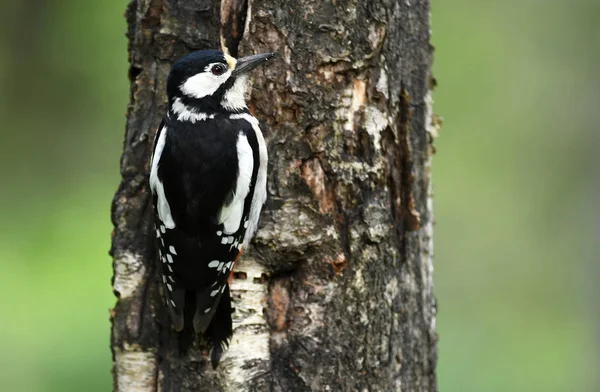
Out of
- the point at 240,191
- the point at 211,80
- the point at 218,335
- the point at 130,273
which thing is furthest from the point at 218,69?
the point at 218,335

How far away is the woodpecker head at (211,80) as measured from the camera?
10.1 feet

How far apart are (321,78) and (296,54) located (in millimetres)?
125

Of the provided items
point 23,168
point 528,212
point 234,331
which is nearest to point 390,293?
point 234,331

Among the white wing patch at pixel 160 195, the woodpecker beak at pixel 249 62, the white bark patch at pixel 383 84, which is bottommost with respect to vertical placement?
the white wing patch at pixel 160 195

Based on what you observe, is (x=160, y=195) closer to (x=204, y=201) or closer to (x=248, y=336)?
(x=204, y=201)

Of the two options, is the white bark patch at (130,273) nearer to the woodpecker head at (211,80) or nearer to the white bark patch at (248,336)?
the white bark patch at (248,336)

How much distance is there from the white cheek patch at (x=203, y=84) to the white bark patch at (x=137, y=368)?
0.98 metres

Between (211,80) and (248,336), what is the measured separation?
0.98 meters

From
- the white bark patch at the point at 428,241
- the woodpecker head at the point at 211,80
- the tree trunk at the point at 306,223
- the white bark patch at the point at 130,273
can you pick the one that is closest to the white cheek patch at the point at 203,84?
the woodpecker head at the point at 211,80

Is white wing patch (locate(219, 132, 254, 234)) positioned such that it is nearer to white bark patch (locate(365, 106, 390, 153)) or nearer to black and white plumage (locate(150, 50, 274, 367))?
black and white plumage (locate(150, 50, 274, 367))

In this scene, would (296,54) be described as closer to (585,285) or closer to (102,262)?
(102,262)

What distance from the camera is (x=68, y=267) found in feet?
18.0

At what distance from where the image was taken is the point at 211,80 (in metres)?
3.26

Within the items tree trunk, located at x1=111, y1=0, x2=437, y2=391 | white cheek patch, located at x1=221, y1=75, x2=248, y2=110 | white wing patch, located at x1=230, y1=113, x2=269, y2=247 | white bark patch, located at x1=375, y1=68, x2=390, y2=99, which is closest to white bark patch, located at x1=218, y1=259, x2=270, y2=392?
tree trunk, located at x1=111, y1=0, x2=437, y2=391
